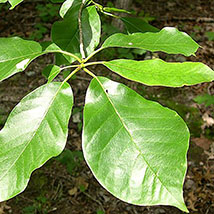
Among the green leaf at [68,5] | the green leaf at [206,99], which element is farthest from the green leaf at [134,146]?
the green leaf at [206,99]

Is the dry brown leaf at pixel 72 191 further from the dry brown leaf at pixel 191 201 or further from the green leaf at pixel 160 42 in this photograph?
the green leaf at pixel 160 42

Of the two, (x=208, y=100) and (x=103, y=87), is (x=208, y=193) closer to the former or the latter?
(x=208, y=100)

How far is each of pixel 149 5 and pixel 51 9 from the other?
1.88m

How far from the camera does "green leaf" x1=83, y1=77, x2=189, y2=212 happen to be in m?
0.64

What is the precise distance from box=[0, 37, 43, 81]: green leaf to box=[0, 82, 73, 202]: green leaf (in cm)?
13

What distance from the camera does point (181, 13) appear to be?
5.42 meters

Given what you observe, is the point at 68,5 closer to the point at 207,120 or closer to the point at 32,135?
the point at 32,135

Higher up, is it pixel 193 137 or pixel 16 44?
pixel 16 44

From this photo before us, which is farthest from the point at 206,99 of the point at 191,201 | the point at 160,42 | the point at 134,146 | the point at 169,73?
the point at 134,146

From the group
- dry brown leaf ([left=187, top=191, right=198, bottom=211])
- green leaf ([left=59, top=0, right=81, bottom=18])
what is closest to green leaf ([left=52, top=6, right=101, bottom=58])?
green leaf ([left=59, top=0, right=81, bottom=18])

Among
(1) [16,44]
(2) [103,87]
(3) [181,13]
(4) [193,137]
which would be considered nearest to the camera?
(2) [103,87]

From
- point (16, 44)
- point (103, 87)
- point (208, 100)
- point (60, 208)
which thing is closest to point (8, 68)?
point (16, 44)

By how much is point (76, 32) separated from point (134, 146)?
717mm

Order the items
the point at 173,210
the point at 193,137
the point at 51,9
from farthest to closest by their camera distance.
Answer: the point at 51,9 → the point at 193,137 → the point at 173,210
